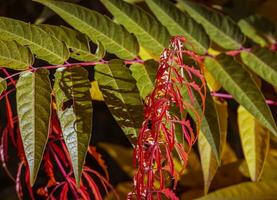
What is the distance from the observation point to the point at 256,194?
126 cm

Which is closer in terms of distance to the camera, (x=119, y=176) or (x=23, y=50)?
(x=23, y=50)

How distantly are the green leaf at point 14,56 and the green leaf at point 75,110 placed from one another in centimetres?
6

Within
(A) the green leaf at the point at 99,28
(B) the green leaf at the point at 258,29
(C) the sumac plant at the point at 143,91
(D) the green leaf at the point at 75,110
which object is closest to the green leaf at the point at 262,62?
(C) the sumac plant at the point at 143,91

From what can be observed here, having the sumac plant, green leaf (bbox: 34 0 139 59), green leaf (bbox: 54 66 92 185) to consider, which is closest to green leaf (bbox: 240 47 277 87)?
the sumac plant

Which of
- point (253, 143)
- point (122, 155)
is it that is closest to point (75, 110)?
point (253, 143)

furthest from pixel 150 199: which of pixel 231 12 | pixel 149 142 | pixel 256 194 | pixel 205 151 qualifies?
pixel 231 12

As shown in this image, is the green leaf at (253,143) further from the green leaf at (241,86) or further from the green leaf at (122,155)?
the green leaf at (122,155)

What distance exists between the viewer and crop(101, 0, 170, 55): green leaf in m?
1.15

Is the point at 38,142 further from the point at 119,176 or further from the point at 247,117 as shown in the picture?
the point at 119,176

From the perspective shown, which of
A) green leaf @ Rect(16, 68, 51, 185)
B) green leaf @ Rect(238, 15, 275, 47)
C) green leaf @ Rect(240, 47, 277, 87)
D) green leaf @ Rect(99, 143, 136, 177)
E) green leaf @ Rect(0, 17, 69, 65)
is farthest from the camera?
green leaf @ Rect(99, 143, 136, 177)

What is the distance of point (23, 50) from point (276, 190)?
621 millimetres

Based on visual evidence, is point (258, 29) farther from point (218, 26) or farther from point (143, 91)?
point (143, 91)

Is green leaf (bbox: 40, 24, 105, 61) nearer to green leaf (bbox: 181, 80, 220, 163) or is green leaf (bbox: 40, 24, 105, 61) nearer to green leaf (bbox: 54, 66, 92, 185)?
green leaf (bbox: 54, 66, 92, 185)

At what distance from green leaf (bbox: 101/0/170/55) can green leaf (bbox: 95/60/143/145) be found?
0.14 metres
